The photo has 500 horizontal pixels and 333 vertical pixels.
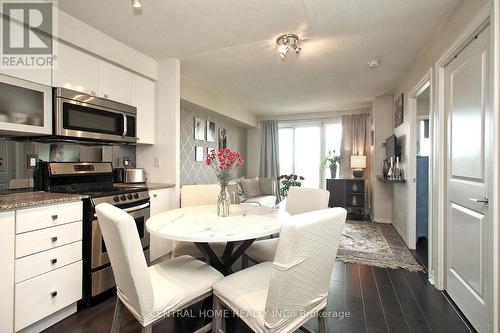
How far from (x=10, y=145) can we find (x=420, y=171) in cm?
451

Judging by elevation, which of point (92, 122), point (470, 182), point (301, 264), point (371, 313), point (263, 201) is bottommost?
point (371, 313)

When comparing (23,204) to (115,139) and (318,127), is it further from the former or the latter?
(318,127)

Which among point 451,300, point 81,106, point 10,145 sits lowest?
point 451,300

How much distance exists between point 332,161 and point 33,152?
204 inches

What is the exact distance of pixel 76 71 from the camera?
2207 millimetres

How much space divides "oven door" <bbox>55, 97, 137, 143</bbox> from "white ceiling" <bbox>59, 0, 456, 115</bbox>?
0.74 metres

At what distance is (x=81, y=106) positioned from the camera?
220 centimetres

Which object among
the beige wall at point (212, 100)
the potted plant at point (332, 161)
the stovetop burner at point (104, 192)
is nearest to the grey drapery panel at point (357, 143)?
the potted plant at point (332, 161)

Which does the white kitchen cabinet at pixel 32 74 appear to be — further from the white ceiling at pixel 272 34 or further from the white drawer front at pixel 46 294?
the white drawer front at pixel 46 294

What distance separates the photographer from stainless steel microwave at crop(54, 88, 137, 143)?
6.73 ft

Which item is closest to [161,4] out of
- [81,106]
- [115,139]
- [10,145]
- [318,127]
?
[81,106]

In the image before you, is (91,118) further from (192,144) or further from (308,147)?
(308,147)

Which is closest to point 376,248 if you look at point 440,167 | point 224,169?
point 440,167

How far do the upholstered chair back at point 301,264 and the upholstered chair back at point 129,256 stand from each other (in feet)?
1.90
